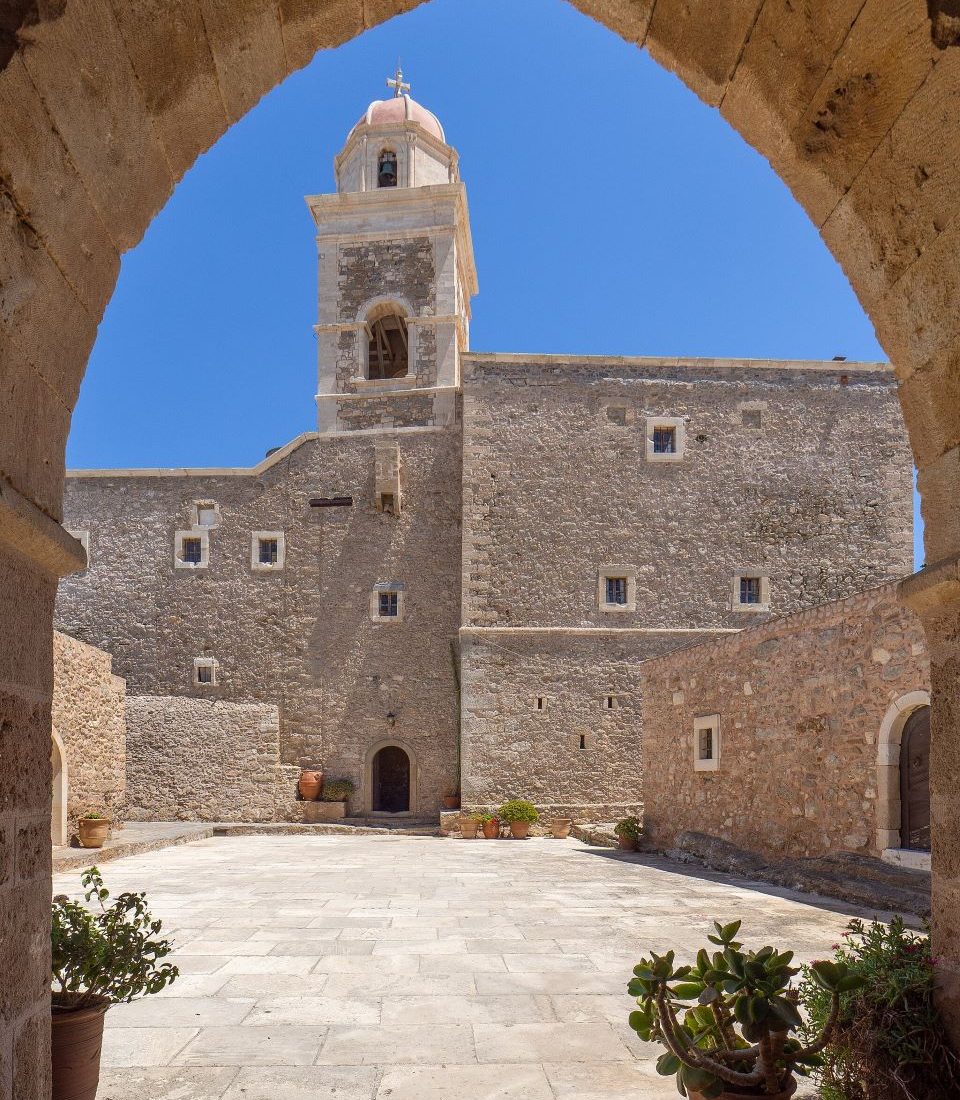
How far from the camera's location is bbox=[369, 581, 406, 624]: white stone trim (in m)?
19.1

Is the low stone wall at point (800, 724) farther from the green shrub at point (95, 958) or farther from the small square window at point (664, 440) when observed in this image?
the small square window at point (664, 440)

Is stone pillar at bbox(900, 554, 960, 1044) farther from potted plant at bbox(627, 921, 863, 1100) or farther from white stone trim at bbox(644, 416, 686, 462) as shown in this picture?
white stone trim at bbox(644, 416, 686, 462)

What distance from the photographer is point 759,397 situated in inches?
756

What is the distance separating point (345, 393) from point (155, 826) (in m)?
10.4

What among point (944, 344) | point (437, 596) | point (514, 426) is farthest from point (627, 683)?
point (944, 344)

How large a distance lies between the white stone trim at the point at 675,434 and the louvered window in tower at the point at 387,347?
263 inches

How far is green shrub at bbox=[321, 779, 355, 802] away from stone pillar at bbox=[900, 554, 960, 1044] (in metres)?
16.9

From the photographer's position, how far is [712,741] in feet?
36.1

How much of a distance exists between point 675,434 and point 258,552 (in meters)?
9.80

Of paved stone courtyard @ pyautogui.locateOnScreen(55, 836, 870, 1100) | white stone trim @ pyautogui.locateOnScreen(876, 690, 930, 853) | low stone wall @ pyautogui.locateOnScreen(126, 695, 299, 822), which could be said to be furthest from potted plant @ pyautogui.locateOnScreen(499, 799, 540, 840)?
white stone trim @ pyautogui.locateOnScreen(876, 690, 930, 853)

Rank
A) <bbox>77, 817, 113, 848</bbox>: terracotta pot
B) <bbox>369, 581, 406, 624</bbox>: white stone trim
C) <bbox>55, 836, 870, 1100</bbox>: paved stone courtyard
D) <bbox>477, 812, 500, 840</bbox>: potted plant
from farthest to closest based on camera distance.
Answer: <bbox>369, 581, 406, 624</bbox>: white stone trim → <bbox>477, 812, 500, 840</bbox>: potted plant → <bbox>77, 817, 113, 848</bbox>: terracotta pot → <bbox>55, 836, 870, 1100</bbox>: paved stone courtyard

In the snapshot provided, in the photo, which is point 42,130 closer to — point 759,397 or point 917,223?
point 917,223

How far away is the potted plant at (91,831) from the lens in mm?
12047

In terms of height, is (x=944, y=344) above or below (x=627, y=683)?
above
